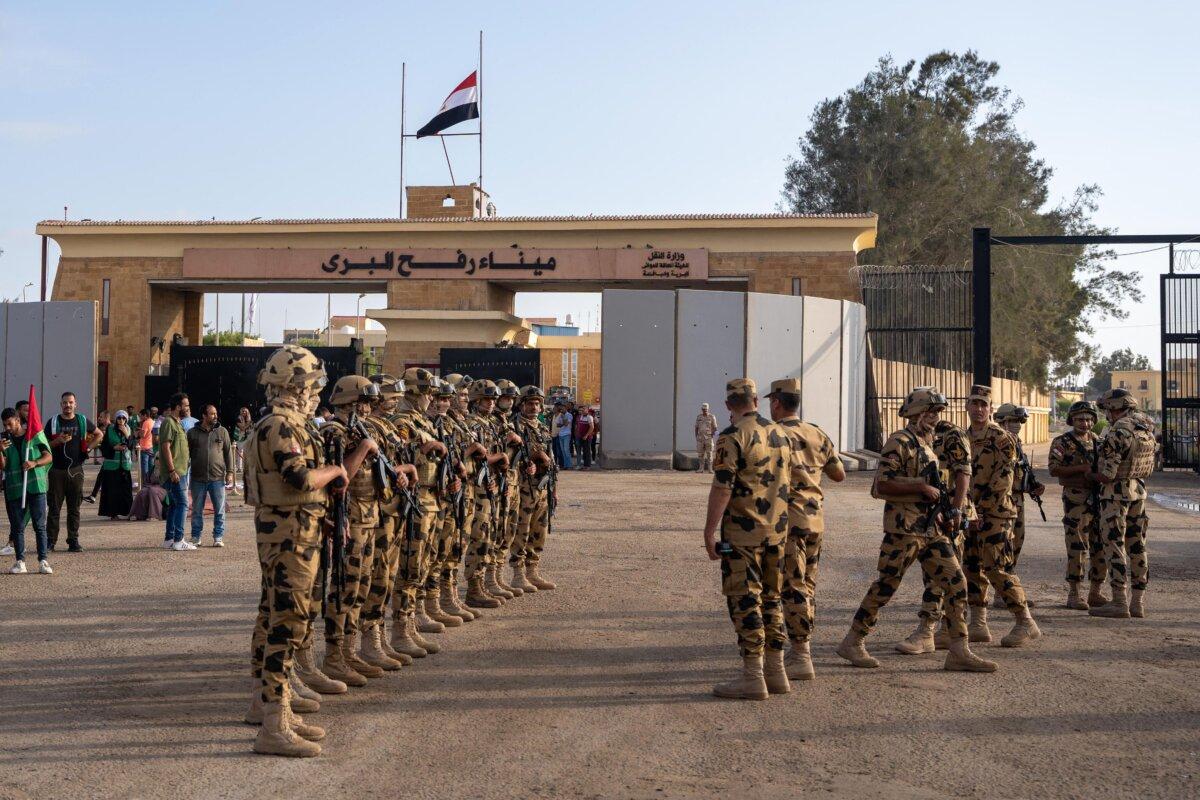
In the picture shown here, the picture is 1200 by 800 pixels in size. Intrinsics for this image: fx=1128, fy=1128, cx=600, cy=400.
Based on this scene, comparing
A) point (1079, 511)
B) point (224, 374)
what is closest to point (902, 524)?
point (1079, 511)

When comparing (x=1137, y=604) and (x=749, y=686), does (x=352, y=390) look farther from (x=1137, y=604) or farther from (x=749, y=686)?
(x=1137, y=604)

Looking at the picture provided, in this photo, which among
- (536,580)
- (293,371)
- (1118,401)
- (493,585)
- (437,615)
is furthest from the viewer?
Result: (536,580)

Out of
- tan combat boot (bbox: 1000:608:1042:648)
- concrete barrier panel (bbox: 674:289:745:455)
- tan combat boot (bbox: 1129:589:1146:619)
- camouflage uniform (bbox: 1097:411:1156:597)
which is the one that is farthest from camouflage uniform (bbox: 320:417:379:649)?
concrete barrier panel (bbox: 674:289:745:455)

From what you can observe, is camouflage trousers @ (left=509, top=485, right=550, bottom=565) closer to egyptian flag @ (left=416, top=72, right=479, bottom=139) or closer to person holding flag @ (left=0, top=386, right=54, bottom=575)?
person holding flag @ (left=0, top=386, right=54, bottom=575)

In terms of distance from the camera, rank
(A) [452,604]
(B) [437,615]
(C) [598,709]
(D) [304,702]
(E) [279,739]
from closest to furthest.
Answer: (E) [279,739], (D) [304,702], (C) [598,709], (B) [437,615], (A) [452,604]

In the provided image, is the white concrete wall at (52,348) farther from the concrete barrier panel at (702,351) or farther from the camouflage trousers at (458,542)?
the camouflage trousers at (458,542)

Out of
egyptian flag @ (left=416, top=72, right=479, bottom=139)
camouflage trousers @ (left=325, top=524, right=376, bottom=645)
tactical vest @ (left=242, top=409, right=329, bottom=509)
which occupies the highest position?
egyptian flag @ (left=416, top=72, right=479, bottom=139)

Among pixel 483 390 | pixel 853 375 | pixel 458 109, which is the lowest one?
pixel 483 390

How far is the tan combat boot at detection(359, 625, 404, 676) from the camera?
7.10 metres

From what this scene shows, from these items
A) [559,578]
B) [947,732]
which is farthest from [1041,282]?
[947,732]

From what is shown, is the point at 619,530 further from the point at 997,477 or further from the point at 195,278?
the point at 195,278

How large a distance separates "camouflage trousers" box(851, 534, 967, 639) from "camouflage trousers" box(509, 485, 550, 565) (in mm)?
3541

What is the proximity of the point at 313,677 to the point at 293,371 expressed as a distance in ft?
6.45

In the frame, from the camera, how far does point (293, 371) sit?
5.71 m
